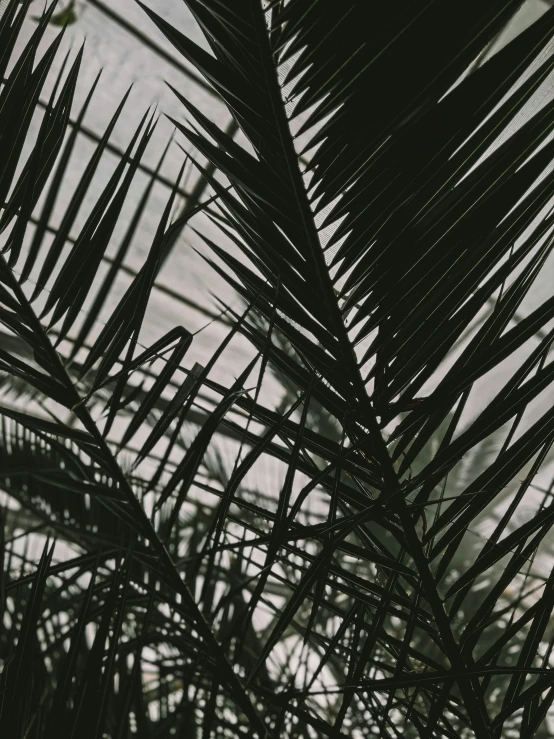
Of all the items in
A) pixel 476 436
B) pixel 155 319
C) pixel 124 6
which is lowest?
pixel 476 436

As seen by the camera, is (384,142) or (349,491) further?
(349,491)

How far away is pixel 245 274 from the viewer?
715 millimetres

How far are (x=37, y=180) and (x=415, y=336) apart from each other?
46 cm

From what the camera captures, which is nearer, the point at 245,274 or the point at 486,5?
the point at 486,5

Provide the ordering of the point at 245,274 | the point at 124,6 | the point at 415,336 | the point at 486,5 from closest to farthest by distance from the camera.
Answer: the point at 486,5 < the point at 415,336 < the point at 245,274 < the point at 124,6

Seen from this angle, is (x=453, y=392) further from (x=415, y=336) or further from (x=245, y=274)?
(x=245, y=274)

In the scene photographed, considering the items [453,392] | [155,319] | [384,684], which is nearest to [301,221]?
[453,392]

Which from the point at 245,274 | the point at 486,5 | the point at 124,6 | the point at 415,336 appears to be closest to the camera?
the point at 486,5

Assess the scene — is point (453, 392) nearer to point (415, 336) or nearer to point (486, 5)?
point (415, 336)

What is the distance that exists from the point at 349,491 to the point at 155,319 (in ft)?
18.1

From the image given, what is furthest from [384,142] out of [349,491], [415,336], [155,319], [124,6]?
[155,319]

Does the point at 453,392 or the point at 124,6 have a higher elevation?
the point at 124,6

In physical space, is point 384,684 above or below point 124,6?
below

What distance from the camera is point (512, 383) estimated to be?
0.63 m
